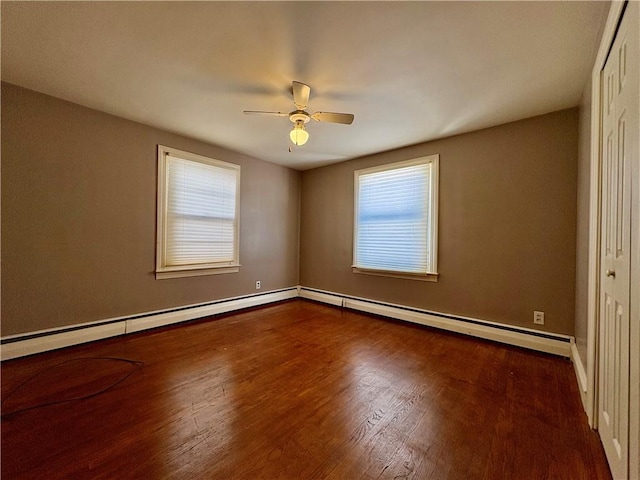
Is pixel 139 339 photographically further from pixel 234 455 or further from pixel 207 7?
pixel 207 7

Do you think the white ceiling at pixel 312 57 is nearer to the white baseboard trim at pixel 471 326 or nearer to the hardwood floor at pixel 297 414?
the white baseboard trim at pixel 471 326

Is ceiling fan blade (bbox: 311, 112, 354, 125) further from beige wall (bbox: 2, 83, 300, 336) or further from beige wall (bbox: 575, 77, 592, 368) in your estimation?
beige wall (bbox: 2, 83, 300, 336)

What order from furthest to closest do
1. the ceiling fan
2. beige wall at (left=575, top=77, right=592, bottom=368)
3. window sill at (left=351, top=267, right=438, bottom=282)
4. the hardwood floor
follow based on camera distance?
1. window sill at (left=351, top=267, right=438, bottom=282)
2. the ceiling fan
3. beige wall at (left=575, top=77, right=592, bottom=368)
4. the hardwood floor

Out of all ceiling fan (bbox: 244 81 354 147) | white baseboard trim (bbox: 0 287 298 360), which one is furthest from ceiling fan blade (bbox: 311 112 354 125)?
white baseboard trim (bbox: 0 287 298 360)

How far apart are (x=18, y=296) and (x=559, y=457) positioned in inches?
166

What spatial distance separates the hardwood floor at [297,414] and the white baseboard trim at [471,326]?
5.4 inches

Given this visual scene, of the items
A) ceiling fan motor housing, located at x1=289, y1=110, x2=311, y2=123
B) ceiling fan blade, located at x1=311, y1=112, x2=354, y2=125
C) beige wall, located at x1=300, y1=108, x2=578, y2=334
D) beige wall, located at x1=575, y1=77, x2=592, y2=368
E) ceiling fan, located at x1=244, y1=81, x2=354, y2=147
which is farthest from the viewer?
beige wall, located at x1=300, y1=108, x2=578, y2=334

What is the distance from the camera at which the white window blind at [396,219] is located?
3541 millimetres

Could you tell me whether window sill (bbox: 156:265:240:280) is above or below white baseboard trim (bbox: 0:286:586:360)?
above

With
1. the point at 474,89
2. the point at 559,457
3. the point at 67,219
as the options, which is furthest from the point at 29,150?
the point at 559,457

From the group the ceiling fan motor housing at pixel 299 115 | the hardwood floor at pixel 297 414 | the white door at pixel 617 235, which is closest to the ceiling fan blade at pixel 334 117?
the ceiling fan motor housing at pixel 299 115

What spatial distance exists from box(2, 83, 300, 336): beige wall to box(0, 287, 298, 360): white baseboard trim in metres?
0.08

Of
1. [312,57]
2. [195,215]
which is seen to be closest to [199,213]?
[195,215]

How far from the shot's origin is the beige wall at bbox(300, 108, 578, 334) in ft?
8.50
